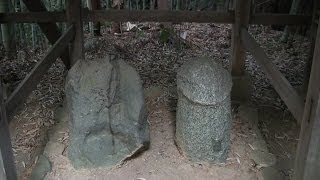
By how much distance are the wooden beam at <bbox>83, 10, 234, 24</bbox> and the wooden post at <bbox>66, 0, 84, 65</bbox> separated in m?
0.08

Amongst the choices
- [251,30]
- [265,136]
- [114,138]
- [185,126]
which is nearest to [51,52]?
[114,138]

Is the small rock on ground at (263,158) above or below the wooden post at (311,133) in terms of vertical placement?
below

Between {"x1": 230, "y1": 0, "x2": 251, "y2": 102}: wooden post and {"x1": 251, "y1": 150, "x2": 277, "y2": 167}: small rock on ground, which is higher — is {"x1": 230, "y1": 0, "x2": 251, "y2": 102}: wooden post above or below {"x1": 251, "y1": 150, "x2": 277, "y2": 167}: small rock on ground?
above

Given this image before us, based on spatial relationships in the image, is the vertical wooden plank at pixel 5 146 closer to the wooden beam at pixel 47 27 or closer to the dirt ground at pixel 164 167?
the dirt ground at pixel 164 167

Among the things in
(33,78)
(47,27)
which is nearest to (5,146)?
(33,78)

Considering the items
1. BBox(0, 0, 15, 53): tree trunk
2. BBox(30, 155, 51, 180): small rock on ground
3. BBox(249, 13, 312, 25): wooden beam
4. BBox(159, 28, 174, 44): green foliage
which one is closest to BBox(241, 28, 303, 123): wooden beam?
BBox(249, 13, 312, 25): wooden beam

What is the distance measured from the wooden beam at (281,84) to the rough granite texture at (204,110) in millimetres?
302

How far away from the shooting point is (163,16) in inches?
153

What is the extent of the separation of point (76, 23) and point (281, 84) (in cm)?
208

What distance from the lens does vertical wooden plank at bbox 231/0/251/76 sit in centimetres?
383

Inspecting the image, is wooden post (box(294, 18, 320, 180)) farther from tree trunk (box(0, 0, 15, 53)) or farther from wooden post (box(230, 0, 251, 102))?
tree trunk (box(0, 0, 15, 53))

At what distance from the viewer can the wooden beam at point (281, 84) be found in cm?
237

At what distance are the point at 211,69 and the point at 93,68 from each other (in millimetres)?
871

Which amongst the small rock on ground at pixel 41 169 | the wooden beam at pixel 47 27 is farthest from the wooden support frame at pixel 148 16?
the small rock on ground at pixel 41 169
